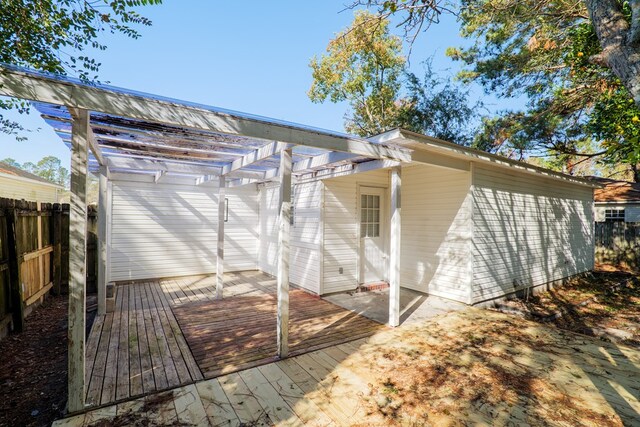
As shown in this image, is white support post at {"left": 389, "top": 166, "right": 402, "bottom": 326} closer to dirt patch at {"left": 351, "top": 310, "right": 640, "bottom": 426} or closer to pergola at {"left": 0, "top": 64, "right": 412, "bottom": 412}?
pergola at {"left": 0, "top": 64, "right": 412, "bottom": 412}

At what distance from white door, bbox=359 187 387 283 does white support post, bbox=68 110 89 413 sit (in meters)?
4.71

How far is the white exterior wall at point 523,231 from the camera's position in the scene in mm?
5363

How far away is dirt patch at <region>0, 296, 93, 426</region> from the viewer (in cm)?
236

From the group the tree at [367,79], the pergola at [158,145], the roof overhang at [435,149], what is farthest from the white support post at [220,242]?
the tree at [367,79]

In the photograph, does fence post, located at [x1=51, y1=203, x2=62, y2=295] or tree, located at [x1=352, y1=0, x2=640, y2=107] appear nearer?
tree, located at [x1=352, y1=0, x2=640, y2=107]

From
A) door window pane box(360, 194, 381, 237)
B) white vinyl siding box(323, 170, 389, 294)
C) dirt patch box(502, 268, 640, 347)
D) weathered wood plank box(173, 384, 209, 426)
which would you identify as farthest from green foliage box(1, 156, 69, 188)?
dirt patch box(502, 268, 640, 347)

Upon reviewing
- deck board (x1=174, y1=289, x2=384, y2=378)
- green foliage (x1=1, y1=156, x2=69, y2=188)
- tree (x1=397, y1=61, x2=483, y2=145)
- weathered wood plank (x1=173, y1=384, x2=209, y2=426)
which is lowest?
deck board (x1=174, y1=289, x2=384, y2=378)

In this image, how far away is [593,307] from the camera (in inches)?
223

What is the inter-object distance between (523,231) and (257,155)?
576 cm

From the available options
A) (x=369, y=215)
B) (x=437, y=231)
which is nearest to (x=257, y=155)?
(x=369, y=215)

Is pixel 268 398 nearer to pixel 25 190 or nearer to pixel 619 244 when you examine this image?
pixel 619 244

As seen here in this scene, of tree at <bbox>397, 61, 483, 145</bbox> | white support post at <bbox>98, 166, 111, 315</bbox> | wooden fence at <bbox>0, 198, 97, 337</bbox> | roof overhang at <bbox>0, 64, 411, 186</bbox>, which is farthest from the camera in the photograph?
tree at <bbox>397, 61, 483, 145</bbox>

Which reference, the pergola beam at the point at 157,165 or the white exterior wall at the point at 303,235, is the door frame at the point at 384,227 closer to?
the white exterior wall at the point at 303,235

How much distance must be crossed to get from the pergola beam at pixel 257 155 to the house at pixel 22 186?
390 inches
